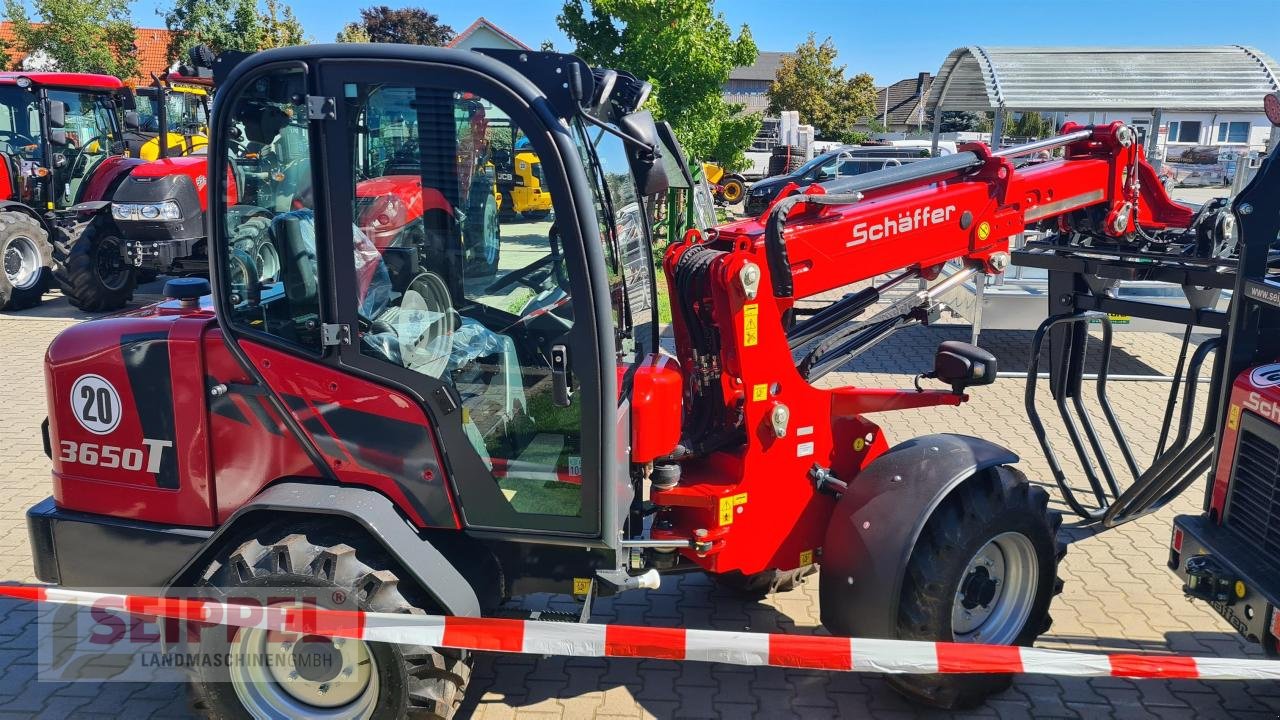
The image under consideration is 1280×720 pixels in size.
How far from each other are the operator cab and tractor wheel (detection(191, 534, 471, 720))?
0.46 meters

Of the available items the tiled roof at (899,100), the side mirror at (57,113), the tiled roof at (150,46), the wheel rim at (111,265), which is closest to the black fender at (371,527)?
the wheel rim at (111,265)

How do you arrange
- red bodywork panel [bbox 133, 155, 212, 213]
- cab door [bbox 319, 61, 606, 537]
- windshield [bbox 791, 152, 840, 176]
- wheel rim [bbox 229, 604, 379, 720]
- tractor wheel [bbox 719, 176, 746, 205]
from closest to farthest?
cab door [bbox 319, 61, 606, 537] < wheel rim [bbox 229, 604, 379, 720] < red bodywork panel [bbox 133, 155, 212, 213] < windshield [bbox 791, 152, 840, 176] < tractor wheel [bbox 719, 176, 746, 205]

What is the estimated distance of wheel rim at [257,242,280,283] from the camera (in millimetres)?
3176

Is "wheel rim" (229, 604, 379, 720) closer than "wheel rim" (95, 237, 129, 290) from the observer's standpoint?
Yes

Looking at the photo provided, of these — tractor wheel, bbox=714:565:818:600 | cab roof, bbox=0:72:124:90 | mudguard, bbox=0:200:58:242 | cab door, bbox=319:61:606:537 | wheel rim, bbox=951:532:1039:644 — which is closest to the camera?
cab door, bbox=319:61:606:537

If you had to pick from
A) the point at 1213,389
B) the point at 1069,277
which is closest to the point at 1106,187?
the point at 1069,277

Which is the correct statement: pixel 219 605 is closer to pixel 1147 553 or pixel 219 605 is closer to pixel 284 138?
pixel 284 138

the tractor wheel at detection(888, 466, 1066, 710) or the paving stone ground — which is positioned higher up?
the tractor wheel at detection(888, 466, 1066, 710)

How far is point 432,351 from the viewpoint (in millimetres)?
3174

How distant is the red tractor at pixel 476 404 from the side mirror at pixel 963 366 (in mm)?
24

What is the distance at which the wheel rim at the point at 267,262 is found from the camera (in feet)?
10.4

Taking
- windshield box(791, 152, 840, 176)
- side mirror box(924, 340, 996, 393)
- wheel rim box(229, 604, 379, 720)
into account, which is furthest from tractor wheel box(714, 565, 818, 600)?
windshield box(791, 152, 840, 176)

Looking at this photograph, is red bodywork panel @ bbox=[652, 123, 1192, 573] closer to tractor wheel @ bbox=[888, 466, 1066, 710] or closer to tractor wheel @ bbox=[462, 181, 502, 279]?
tractor wheel @ bbox=[888, 466, 1066, 710]

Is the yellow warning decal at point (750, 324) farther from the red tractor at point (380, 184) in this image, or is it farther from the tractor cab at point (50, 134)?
the tractor cab at point (50, 134)
